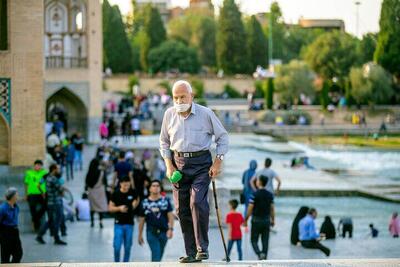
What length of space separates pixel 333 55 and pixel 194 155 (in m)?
62.5

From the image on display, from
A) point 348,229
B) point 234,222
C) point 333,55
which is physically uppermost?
point 333,55

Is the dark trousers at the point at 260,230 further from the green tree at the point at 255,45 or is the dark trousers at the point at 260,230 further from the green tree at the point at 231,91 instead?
the green tree at the point at 255,45

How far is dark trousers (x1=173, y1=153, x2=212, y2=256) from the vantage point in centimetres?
831

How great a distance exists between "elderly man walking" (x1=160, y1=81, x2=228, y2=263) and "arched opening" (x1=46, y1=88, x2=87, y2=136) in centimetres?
2772

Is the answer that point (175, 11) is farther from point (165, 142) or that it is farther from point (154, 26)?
point (165, 142)

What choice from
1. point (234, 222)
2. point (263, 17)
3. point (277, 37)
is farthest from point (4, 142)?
point (263, 17)

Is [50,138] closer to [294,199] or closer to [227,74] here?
[294,199]

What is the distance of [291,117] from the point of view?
56.3 m

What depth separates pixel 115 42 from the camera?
236 ft

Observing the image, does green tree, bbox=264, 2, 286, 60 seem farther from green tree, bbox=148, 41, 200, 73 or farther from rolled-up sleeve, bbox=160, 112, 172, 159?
rolled-up sleeve, bbox=160, 112, 172, 159

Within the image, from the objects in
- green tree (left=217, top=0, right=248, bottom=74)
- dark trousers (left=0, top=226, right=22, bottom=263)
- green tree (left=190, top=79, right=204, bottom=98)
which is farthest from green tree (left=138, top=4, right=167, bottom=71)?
dark trousers (left=0, top=226, right=22, bottom=263)

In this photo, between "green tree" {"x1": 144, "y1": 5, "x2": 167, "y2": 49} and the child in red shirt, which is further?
"green tree" {"x1": 144, "y1": 5, "x2": 167, "y2": 49}

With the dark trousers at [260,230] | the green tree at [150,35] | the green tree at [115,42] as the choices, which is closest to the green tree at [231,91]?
the green tree at [115,42]

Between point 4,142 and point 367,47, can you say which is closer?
point 4,142
